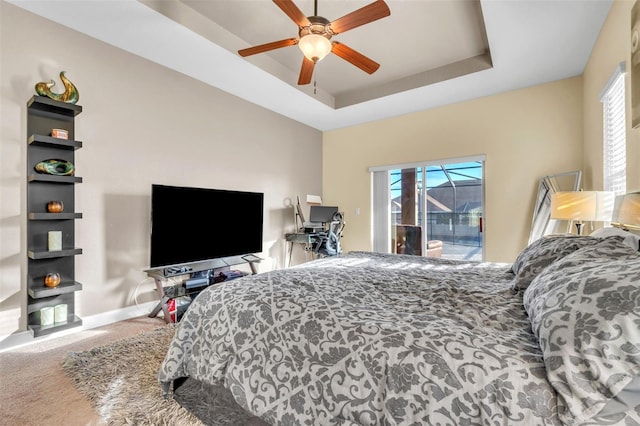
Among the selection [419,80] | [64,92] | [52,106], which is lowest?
[52,106]

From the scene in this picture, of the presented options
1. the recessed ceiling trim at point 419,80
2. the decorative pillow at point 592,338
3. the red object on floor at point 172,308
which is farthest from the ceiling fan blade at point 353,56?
the red object on floor at point 172,308

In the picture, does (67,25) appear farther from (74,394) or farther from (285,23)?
(74,394)

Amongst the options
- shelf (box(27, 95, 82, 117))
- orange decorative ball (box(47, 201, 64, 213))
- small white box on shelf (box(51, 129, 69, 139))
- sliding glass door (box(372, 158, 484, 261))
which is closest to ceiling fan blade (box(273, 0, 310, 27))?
shelf (box(27, 95, 82, 117))

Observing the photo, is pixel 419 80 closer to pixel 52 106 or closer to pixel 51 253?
pixel 52 106

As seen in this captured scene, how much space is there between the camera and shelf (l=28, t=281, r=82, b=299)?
89.6 inches

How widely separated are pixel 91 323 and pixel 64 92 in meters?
2.02

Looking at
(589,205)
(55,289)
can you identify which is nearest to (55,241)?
(55,289)

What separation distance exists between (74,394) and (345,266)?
5.81 ft

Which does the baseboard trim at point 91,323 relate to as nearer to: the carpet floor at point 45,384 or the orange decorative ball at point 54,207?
the carpet floor at point 45,384

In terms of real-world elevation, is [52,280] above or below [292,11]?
below

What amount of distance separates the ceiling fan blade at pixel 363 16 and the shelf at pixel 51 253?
2.69 m

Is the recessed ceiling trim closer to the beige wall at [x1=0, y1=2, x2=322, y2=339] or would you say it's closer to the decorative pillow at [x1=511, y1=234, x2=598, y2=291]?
the beige wall at [x1=0, y1=2, x2=322, y2=339]

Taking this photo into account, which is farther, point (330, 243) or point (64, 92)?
point (330, 243)

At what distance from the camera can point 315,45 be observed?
2.17 meters
